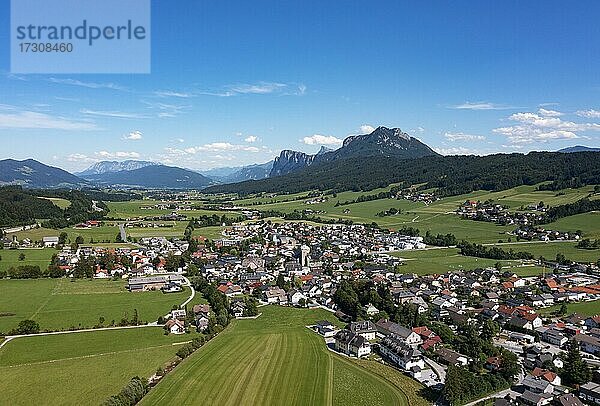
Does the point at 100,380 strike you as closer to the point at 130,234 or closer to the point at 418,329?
the point at 418,329

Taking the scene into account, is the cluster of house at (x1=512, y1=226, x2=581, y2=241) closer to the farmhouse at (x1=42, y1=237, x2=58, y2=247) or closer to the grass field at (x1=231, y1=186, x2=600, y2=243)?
the grass field at (x1=231, y1=186, x2=600, y2=243)

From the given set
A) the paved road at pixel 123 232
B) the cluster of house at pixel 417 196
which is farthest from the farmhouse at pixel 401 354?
the cluster of house at pixel 417 196

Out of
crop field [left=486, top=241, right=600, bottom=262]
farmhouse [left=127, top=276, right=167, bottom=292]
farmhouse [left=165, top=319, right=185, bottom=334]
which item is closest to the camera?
farmhouse [left=165, top=319, right=185, bottom=334]

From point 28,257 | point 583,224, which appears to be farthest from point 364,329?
point 583,224

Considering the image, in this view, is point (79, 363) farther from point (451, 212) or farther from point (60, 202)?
point (60, 202)

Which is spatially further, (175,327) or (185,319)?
(185,319)

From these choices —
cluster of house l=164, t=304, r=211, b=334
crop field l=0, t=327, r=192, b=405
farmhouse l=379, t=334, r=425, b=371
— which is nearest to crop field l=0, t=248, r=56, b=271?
cluster of house l=164, t=304, r=211, b=334

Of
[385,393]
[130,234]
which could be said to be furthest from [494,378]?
[130,234]
